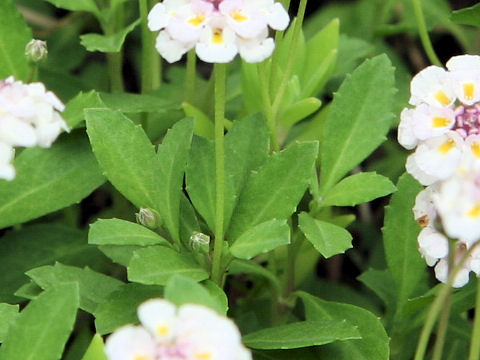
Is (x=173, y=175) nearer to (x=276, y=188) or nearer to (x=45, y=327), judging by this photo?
(x=276, y=188)

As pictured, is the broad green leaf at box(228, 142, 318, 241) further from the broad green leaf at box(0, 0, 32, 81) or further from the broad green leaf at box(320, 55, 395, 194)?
the broad green leaf at box(0, 0, 32, 81)

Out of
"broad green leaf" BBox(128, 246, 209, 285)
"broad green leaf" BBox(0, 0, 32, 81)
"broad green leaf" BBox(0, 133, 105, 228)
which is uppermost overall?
"broad green leaf" BBox(0, 0, 32, 81)

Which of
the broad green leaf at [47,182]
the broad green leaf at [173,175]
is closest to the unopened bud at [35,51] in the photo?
the broad green leaf at [47,182]

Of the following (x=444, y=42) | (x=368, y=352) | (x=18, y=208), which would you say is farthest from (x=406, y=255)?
(x=444, y=42)

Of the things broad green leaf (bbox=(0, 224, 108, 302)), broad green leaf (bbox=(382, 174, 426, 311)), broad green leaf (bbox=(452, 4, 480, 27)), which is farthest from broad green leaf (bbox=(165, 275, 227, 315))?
broad green leaf (bbox=(452, 4, 480, 27))

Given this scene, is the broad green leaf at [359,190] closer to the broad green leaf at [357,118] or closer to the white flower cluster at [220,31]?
the broad green leaf at [357,118]

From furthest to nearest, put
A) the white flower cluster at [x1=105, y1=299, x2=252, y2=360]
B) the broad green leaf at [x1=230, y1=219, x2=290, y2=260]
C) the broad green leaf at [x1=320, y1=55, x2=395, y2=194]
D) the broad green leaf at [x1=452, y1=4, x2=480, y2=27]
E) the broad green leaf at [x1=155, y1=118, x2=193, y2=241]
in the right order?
1. the broad green leaf at [x1=452, y1=4, x2=480, y2=27]
2. the broad green leaf at [x1=320, y1=55, x2=395, y2=194]
3. the broad green leaf at [x1=155, y1=118, x2=193, y2=241]
4. the broad green leaf at [x1=230, y1=219, x2=290, y2=260]
5. the white flower cluster at [x1=105, y1=299, x2=252, y2=360]
